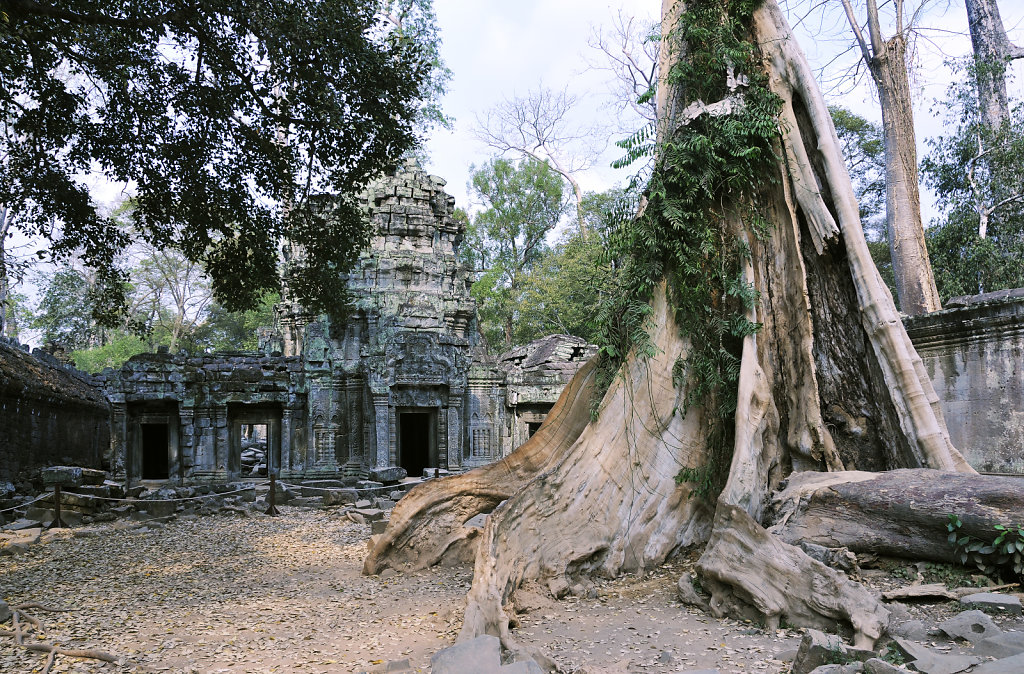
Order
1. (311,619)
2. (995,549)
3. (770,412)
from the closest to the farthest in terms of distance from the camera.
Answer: (995,549)
(311,619)
(770,412)

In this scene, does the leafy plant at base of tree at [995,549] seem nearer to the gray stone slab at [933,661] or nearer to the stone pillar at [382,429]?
the gray stone slab at [933,661]

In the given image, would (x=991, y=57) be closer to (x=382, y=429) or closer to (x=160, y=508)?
(x=382, y=429)

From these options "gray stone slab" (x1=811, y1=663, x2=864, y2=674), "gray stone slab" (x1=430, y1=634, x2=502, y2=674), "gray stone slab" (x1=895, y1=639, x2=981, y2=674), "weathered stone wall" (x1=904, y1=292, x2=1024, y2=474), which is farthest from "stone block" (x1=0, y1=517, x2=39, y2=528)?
"weathered stone wall" (x1=904, y1=292, x2=1024, y2=474)

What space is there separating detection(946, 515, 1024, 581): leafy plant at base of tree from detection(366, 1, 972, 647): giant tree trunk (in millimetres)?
955

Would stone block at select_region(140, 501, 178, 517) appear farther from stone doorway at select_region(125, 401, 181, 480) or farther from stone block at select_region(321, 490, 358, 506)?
stone doorway at select_region(125, 401, 181, 480)

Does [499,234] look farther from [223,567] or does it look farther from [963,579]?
[963,579]

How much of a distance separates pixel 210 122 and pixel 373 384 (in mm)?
8122

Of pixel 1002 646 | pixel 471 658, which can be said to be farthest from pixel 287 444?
pixel 1002 646

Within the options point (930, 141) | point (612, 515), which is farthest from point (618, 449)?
point (930, 141)

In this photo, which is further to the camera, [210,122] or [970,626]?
[210,122]

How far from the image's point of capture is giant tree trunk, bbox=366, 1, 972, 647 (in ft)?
14.5

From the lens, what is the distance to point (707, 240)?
195 inches

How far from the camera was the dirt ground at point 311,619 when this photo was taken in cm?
339

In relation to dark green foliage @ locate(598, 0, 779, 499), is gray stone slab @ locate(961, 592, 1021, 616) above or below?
below
